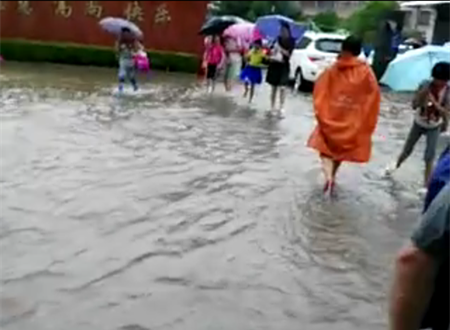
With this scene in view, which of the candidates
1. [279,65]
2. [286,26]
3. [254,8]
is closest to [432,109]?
[279,65]

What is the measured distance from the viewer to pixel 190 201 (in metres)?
7.81

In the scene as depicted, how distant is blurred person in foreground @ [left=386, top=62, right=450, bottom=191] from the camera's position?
27.1ft

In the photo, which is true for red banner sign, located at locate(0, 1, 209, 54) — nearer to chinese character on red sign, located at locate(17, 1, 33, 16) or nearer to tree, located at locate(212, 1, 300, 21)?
→ chinese character on red sign, located at locate(17, 1, 33, 16)

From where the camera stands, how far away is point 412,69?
28.7 ft

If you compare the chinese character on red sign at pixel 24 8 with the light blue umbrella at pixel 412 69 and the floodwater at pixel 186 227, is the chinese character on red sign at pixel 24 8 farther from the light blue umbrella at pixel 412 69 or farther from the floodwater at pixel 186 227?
the light blue umbrella at pixel 412 69

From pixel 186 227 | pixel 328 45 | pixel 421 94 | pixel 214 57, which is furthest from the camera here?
pixel 328 45

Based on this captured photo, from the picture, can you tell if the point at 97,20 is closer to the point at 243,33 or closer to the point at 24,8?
the point at 24,8

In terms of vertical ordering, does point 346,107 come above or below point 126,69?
above

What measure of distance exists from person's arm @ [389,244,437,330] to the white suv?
17870mm

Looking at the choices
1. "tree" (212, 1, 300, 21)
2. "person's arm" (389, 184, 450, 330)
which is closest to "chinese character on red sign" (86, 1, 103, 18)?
"person's arm" (389, 184, 450, 330)

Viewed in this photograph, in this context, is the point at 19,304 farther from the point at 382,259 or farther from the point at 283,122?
the point at 283,122

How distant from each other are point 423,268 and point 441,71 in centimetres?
619

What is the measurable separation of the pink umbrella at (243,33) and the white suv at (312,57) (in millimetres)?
1092

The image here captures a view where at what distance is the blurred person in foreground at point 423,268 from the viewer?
2.06 m
